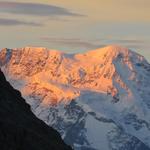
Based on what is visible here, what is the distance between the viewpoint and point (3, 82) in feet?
447

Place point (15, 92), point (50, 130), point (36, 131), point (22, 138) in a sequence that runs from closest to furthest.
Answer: point (22, 138) → point (36, 131) → point (50, 130) → point (15, 92)

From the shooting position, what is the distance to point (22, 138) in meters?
109

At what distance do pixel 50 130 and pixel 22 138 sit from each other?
21.2 meters

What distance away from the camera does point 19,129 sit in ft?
366

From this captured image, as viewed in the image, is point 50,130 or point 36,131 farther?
point 50,130

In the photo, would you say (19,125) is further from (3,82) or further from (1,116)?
(3,82)

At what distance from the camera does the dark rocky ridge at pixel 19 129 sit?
106 metres

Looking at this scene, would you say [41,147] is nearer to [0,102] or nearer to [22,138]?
[22,138]

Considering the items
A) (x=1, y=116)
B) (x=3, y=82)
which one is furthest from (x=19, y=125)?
(x=3, y=82)

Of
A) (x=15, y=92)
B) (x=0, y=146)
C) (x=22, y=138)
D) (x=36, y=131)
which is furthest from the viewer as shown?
(x=15, y=92)

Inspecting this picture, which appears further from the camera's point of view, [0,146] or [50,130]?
[50,130]

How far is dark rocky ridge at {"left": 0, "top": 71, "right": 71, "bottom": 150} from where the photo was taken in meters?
106

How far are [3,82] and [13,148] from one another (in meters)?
33.5

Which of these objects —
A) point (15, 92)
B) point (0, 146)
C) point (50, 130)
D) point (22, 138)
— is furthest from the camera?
point (15, 92)
